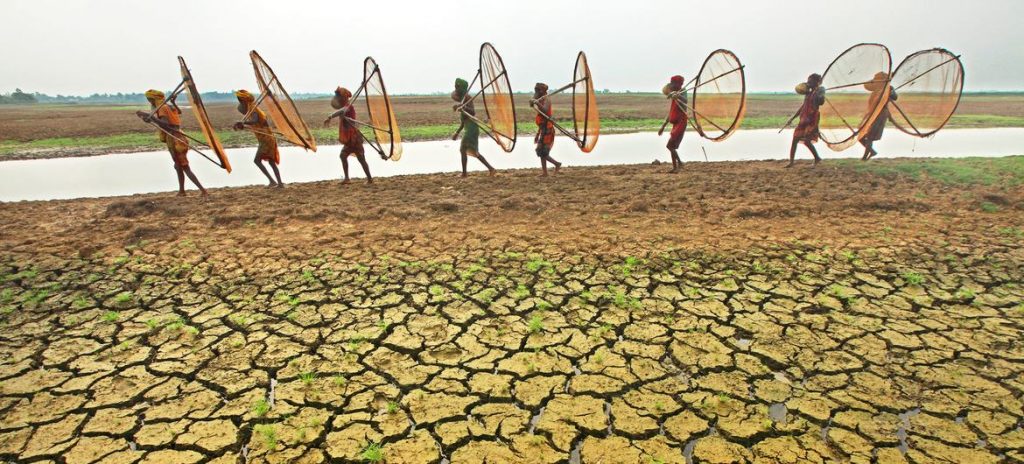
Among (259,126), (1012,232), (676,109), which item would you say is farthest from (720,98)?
(259,126)

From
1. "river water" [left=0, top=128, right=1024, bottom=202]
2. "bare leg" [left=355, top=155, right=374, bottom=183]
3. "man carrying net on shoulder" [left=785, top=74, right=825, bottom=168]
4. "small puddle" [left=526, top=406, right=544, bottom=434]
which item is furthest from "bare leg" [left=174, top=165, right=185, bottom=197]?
"man carrying net on shoulder" [left=785, top=74, right=825, bottom=168]

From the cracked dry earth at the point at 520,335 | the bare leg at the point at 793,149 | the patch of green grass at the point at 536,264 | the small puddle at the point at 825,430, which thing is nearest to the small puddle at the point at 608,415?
the cracked dry earth at the point at 520,335

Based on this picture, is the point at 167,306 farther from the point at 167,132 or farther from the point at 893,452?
the point at 893,452

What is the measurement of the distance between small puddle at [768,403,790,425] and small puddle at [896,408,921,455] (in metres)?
0.49

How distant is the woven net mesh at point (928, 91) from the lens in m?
7.39

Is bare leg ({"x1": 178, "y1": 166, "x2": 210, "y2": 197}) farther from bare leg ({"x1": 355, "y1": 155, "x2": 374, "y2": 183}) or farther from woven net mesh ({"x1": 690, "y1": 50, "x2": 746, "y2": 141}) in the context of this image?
woven net mesh ({"x1": 690, "y1": 50, "x2": 746, "y2": 141})

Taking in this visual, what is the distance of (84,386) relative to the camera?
299 centimetres

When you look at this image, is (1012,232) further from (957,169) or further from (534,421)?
(534,421)

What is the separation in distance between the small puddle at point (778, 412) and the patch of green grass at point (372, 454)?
2049 mm

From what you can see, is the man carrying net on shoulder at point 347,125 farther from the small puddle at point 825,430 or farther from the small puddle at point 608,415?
the small puddle at point 825,430

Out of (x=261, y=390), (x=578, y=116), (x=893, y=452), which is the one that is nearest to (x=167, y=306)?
(x=261, y=390)

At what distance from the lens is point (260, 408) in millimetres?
2727

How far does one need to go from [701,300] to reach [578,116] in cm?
414

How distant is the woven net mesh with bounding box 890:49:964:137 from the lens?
7.39m
